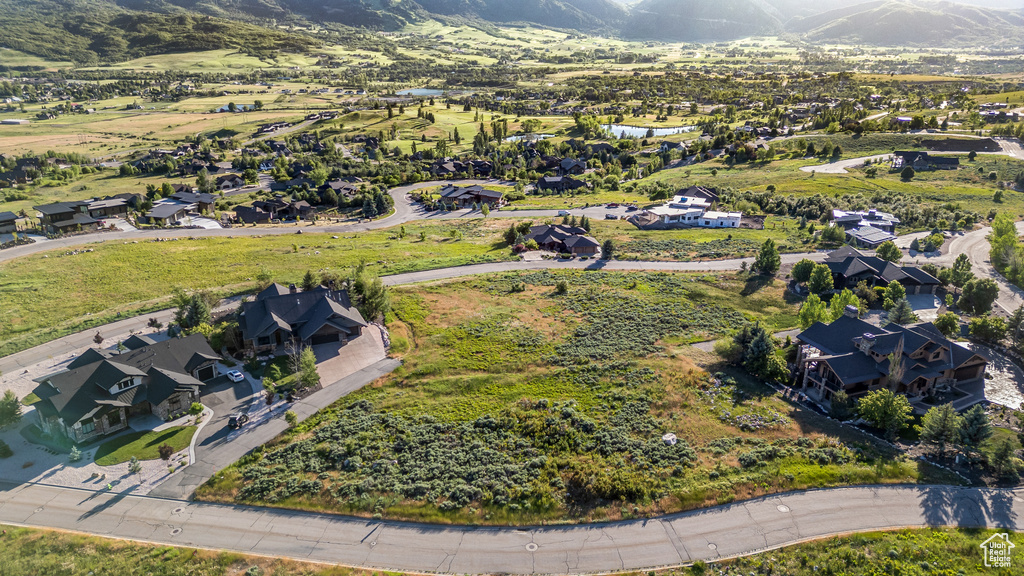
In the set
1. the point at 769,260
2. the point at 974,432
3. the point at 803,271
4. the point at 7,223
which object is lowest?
the point at 974,432

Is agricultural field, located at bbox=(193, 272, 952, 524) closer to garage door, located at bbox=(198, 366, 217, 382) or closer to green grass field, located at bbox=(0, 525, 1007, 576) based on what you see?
green grass field, located at bbox=(0, 525, 1007, 576)

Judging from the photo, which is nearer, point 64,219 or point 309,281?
point 309,281

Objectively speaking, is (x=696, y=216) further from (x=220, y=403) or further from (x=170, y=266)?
(x=170, y=266)

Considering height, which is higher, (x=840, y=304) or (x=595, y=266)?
(x=840, y=304)

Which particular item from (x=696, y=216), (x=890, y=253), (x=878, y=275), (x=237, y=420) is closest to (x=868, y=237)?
(x=890, y=253)

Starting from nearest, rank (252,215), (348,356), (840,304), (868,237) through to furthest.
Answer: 1. (348,356)
2. (840,304)
3. (868,237)
4. (252,215)

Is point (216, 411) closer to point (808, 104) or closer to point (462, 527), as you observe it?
point (462, 527)
